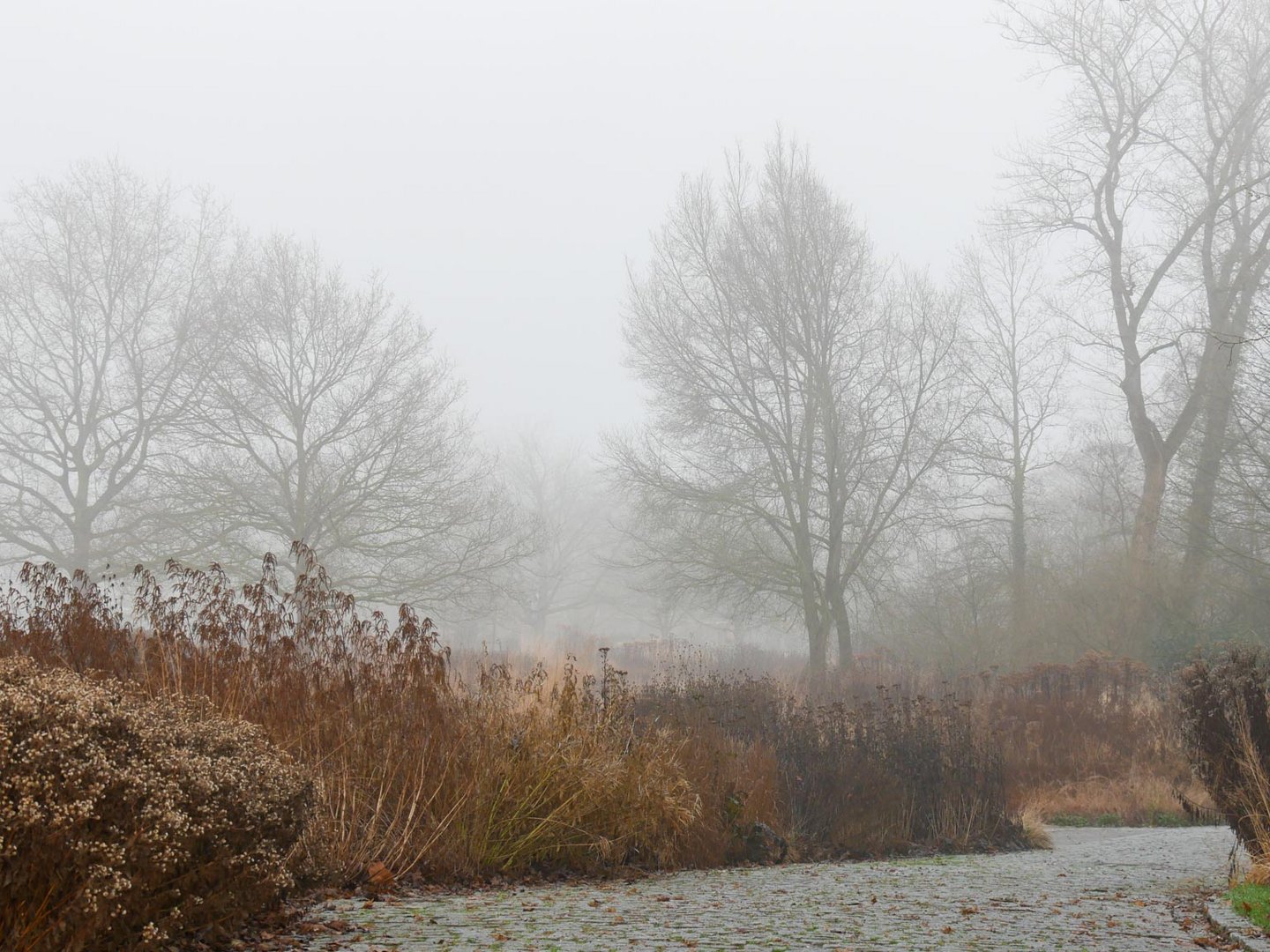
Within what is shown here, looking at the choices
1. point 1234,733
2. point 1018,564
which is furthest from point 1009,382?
point 1234,733

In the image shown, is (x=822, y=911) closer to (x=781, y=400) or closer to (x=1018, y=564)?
(x=781, y=400)

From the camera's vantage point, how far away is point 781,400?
20188 millimetres

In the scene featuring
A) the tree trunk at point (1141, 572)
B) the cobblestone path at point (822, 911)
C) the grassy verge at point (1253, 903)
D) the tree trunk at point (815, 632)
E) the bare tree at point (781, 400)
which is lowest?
the cobblestone path at point (822, 911)

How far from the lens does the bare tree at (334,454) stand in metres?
19.8

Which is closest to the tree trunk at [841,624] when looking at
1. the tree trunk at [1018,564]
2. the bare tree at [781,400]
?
the bare tree at [781,400]

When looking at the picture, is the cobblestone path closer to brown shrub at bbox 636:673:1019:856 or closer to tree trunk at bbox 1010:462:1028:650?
brown shrub at bbox 636:673:1019:856

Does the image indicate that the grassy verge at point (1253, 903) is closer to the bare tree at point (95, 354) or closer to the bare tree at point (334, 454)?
the bare tree at point (334, 454)

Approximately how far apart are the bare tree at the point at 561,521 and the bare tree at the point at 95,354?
2309 cm

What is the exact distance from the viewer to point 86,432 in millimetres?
20766

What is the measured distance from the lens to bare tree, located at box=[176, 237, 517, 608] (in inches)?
781

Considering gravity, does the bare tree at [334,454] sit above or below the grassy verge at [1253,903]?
above

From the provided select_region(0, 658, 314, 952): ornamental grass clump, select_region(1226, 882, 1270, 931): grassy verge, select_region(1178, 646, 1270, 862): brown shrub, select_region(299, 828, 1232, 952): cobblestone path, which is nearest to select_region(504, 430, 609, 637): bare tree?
select_region(299, 828, 1232, 952): cobblestone path

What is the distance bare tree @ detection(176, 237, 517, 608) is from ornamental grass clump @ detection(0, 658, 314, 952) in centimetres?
1563

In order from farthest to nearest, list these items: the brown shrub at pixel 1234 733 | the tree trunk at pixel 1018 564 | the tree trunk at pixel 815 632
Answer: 1. the tree trunk at pixel 1018 564
2. the tree trunk at pixel 815 632
3. the brown shrub at pixel 1234 733
